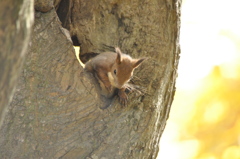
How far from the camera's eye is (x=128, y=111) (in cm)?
341

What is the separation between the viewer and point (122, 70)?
12.3 feet

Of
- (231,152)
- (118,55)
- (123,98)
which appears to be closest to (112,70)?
(118,55)

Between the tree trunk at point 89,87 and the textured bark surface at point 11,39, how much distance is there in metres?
1.57

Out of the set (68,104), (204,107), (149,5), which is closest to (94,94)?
(68,104)

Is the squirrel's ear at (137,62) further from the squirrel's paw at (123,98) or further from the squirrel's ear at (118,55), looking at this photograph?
the squirrel's paw at (123,98)

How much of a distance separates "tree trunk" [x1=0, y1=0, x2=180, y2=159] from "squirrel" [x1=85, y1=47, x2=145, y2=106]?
78mm

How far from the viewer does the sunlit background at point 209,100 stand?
450cm

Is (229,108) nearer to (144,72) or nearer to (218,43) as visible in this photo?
(218,43)

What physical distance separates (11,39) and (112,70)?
2.45 m

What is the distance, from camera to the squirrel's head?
3.61 m

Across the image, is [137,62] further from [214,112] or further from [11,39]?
[11,39]

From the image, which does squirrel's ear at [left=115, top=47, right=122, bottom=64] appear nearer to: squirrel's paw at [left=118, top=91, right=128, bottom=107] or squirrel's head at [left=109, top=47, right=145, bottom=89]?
squirrel's head at [left=109, top=47, right=145, bottom=89]

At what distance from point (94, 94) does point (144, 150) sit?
57cm

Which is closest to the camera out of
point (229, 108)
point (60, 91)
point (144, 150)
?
point (60, 91)
